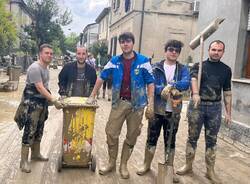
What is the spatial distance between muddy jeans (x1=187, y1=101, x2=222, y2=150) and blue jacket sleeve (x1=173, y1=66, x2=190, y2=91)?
1.53 feet

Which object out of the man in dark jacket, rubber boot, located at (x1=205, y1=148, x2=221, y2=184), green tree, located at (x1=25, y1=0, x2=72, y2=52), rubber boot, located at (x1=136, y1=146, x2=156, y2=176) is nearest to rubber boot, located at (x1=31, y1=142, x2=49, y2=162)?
the man in dark jacket

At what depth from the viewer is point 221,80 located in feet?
20.1

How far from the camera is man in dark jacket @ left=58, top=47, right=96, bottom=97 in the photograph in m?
6.55

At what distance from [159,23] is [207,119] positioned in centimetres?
1725

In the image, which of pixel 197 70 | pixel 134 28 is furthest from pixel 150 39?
pixel 197 70

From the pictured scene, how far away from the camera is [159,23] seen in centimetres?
2298

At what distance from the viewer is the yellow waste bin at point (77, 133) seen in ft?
20.0

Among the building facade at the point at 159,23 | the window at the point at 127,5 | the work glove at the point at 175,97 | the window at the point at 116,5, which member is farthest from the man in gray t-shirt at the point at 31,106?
the window at the point at 116,5

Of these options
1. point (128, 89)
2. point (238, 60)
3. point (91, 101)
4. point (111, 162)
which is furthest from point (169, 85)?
point (238, 60)

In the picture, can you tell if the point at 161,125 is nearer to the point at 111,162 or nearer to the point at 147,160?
the point at 147,160

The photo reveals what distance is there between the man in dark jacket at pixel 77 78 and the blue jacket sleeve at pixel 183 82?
1425 mm

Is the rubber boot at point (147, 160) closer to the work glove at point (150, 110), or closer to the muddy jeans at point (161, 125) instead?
the muddy jeans at point (161, 125)

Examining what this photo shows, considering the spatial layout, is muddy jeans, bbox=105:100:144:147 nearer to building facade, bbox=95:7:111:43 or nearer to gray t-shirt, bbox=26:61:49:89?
gray t-shirt, bbox=26:61:49:89

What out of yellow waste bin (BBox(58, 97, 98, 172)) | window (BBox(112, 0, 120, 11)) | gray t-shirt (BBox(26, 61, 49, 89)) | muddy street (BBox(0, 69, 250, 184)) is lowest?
muddy street (BBox(0, 69, 250, 184))
